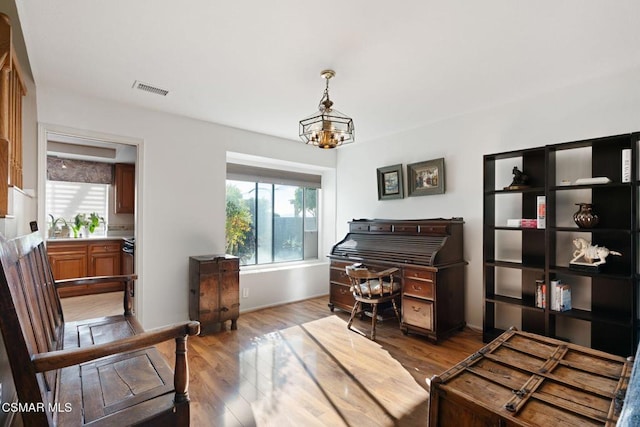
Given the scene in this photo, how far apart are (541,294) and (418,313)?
1101 mm

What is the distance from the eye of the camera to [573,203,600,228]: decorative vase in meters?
2.50

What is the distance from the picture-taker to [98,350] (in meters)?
1.10

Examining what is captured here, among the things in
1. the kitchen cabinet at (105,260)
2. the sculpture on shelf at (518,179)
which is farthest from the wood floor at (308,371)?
the sculpture on shelf at (518,179)

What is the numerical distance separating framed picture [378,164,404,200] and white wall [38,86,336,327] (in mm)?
1866

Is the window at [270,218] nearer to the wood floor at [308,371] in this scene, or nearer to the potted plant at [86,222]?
the wood floor at [308,371]

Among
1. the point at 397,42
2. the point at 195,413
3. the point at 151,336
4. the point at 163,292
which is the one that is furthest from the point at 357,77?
the point at 163,292

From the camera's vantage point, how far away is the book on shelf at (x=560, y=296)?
2650mm

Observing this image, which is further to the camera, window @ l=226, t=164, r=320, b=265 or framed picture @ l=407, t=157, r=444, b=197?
window @ l=226, t=164, r=320, b=265

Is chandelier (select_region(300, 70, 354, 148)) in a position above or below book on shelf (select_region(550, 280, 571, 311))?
above

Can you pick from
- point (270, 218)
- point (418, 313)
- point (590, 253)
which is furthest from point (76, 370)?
point (590, 253)

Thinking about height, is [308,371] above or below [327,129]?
below

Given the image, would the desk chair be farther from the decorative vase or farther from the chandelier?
the decorative vase

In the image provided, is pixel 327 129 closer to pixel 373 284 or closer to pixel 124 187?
pixel 373 284

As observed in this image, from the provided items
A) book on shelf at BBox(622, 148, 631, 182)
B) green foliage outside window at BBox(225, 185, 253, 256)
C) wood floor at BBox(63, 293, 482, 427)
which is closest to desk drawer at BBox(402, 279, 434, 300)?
wood floor at BBox(63, 293, 482, 427)
